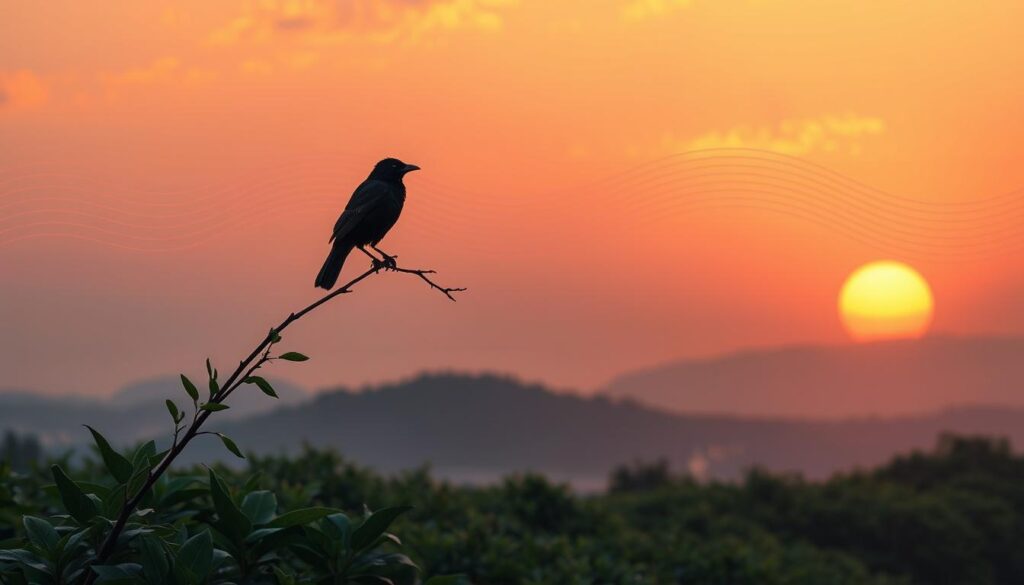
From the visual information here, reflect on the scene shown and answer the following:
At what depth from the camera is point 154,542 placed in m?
4.18

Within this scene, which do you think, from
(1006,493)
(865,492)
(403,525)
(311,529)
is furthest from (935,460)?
(311,529)

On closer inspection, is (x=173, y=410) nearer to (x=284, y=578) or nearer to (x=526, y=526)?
(x=284, y=578)

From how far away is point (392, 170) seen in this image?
595 cm

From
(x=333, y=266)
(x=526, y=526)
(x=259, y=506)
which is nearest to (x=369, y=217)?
(x=333, y=266)

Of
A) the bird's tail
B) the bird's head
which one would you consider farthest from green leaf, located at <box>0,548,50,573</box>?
the bird's head

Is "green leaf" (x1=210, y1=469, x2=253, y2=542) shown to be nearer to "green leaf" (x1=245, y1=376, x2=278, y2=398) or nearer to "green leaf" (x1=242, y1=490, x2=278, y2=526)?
"green leaf" (x1=242, y1=490, x2=278, y2=526)

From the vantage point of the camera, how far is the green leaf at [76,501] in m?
4.38

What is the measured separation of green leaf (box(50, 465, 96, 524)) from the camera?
14.4 ft

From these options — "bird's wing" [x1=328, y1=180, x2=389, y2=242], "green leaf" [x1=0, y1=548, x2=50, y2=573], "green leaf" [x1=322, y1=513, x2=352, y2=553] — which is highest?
"bird's wing" [x1=328, y1=180, x2=389, y2=242]

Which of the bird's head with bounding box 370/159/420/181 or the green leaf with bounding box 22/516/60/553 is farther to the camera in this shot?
the bird's head with bounding box 370/159/420/181

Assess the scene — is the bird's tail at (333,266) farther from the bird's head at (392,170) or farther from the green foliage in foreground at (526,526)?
the green foliage in foreground at (526,526)

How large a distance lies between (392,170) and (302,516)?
2.02m

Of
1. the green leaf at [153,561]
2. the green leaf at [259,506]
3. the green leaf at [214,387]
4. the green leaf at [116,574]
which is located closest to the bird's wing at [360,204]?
the green leaf at [259,506]

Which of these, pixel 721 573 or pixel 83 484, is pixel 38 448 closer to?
pixel 721 573
